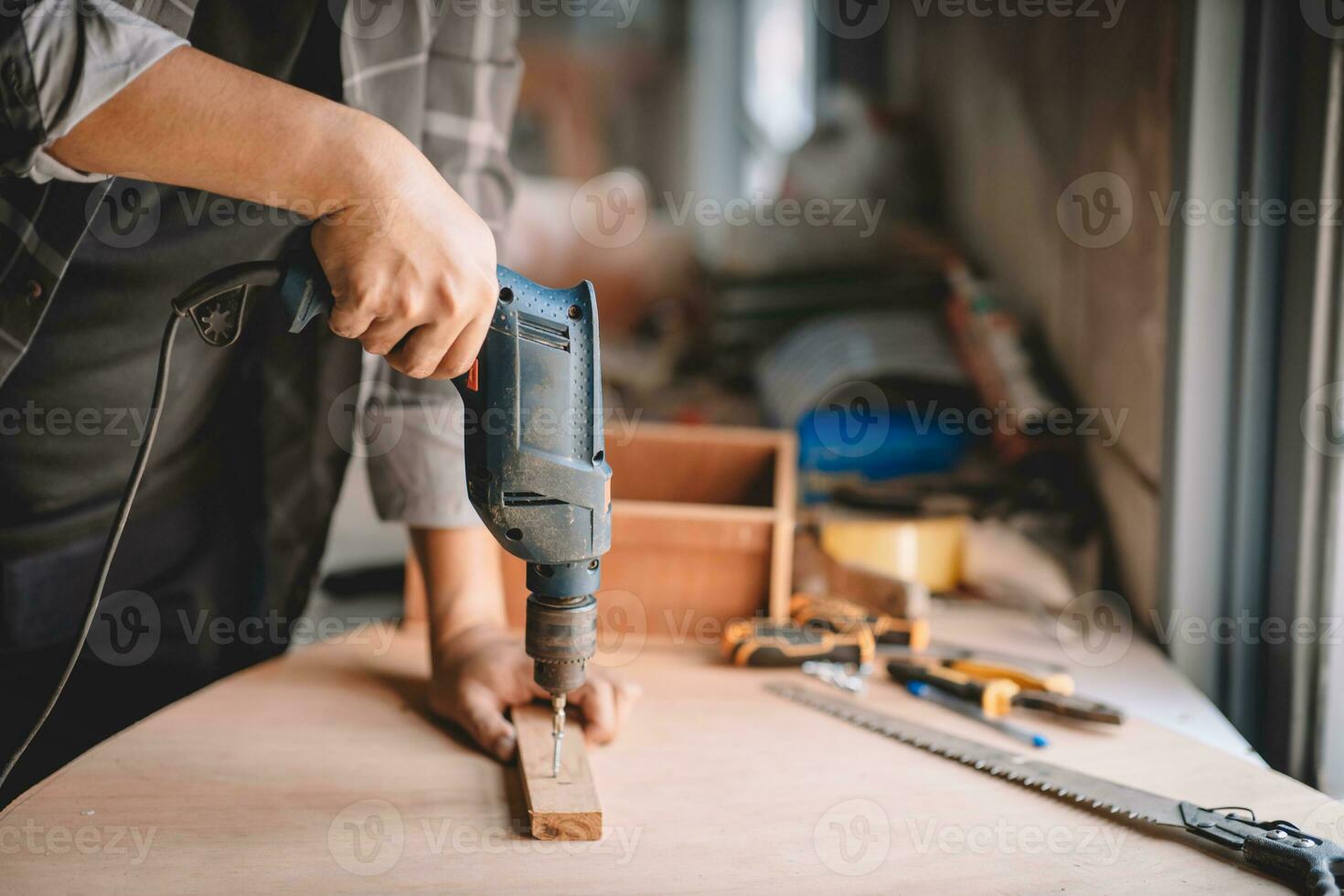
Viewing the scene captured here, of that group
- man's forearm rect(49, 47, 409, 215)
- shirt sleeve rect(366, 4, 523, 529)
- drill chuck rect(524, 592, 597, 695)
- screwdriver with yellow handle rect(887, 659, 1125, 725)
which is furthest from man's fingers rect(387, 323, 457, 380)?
screwdriver with yellow handle rect(887, 659, 1125, 725)

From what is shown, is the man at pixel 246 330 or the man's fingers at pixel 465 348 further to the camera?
the man's fingers at pixel 465 348

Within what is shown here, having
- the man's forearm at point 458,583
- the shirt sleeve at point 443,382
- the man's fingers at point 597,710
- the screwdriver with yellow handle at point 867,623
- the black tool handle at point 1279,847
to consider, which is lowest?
the black tool handle at point 1279,847

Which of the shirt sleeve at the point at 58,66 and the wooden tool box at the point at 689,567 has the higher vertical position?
the shirt sleeve at the point at 58,66

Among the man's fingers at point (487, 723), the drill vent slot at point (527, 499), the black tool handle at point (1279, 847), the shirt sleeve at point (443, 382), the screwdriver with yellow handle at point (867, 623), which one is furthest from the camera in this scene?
the screwdriver with yellow handle at point (867, 623)

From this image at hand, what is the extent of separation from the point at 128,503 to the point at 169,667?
47 cm

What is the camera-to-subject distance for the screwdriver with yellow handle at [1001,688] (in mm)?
1060

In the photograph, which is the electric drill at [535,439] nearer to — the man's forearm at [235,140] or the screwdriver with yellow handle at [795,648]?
the man's forearm at [235,140]

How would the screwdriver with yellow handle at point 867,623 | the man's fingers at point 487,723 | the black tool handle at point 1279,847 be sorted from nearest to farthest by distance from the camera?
1. the black tool handle at point 1279,847
2. the man's fingers at point 487,723
3. the screwdriver with yellow handle at point 867,623

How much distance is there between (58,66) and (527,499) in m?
0.42

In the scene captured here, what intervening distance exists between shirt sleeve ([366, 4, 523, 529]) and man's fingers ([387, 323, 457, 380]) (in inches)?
12.3

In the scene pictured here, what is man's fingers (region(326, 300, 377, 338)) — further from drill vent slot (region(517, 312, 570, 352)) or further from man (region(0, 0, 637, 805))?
drill vent slot (region(517, 312, 570, 352))

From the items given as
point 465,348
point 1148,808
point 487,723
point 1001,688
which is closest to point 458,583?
point 487,723

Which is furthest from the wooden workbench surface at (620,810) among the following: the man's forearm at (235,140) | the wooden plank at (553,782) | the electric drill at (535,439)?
the man's forearm at (235,140)

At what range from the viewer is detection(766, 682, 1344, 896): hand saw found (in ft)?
2.51
